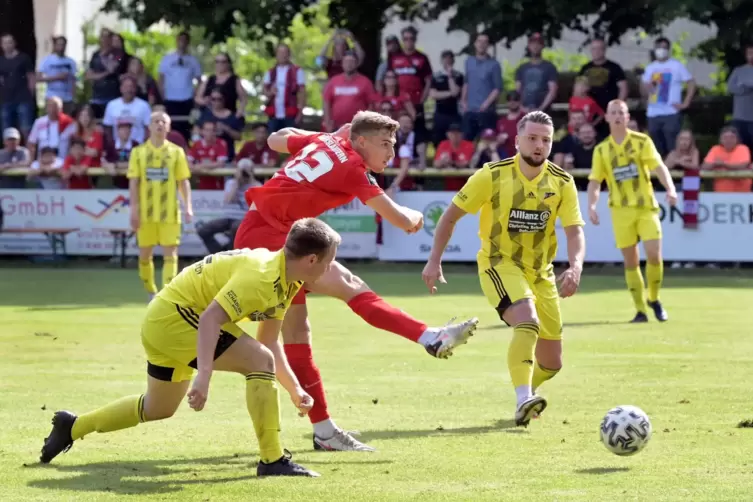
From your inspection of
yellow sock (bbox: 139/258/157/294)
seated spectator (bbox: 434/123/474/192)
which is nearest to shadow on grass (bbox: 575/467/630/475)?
yellow sock (bbox: 139/258/157/294)

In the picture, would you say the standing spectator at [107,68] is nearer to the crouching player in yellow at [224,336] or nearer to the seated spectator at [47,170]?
the seated spectator at [47,170]

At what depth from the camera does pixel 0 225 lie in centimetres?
2291

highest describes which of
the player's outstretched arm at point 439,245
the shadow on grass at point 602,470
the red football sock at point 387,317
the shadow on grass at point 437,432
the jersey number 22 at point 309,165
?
the jersey number 22 at point 309,165

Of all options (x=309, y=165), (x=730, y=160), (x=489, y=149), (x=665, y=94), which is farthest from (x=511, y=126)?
(x=309, y=165)

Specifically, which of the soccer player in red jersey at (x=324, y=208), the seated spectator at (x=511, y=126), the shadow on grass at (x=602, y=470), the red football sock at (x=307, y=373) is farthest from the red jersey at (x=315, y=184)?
the seated spectator at (x=511, y=126)

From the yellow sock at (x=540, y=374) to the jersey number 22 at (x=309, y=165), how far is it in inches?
89.1

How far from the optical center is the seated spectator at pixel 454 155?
22141 millimetres

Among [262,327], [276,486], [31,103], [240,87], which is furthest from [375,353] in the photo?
[31,103]

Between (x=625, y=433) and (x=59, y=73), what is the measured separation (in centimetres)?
1928

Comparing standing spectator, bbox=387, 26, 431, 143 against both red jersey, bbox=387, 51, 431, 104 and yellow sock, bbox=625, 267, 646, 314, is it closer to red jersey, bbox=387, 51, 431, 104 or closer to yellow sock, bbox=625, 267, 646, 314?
red jersey, bbox=387, 51, 431, 104

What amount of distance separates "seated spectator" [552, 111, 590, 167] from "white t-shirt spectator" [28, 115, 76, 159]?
27.6 feet

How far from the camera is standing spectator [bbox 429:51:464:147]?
2258cm

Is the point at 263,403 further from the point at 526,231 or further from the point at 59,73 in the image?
the point at 59,73

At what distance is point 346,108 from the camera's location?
2216cm
